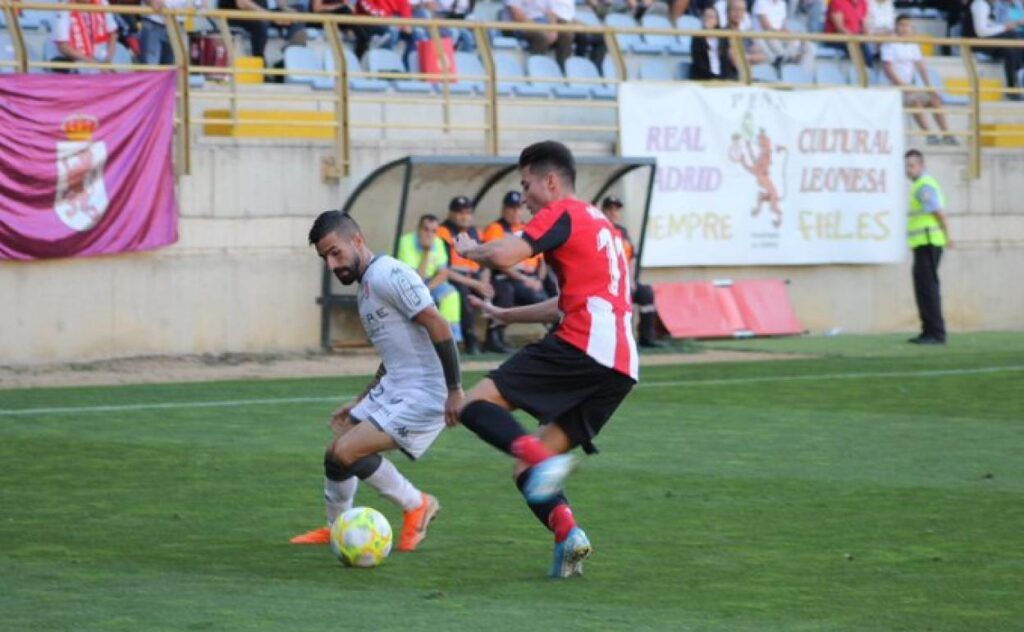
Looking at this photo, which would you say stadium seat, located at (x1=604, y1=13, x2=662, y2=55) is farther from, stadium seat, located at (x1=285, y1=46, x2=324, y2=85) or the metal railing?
stadium seat, located at (x1=285, y1=46, x2=324, y2=85)

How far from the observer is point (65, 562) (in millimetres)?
8773

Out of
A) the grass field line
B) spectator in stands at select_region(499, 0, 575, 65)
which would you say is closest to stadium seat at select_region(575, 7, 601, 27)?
spectator in stands at select_region(499, 0, 575, 65)

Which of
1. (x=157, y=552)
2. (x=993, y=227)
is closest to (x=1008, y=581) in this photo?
(x=157, y=552)

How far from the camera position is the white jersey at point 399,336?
357 inches

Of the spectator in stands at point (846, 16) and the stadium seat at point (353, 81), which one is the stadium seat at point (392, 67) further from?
the spectator in stands at point (846, 16)

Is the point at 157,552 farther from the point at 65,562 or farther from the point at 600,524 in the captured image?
the point at 600,524

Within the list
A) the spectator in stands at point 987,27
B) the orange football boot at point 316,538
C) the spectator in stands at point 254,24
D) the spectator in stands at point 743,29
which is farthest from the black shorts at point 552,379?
the spectator in stands at point 987,27

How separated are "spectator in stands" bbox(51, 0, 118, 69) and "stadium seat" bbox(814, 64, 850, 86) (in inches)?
393

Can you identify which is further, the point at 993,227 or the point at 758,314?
the point at 993,227

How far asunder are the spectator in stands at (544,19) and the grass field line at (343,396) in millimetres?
7058

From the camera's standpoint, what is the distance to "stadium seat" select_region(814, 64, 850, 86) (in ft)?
87.2

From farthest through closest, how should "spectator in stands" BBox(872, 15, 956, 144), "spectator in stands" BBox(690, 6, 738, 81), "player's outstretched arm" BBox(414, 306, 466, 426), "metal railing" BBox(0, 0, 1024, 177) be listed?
1. "spectator in stands" BBox(872, 15, 956, 144)
2. "spectator in stands" BBox(690, 6, 738, 81)
3. "metal railing" BBox(0, 0, 1024, 177)
4. "player's outstretched arm" BBox(414, 306, 466, 426)

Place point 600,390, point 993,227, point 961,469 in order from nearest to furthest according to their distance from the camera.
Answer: point 600,390, point 961,469, point 993,227

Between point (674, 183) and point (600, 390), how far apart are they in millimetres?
15283
